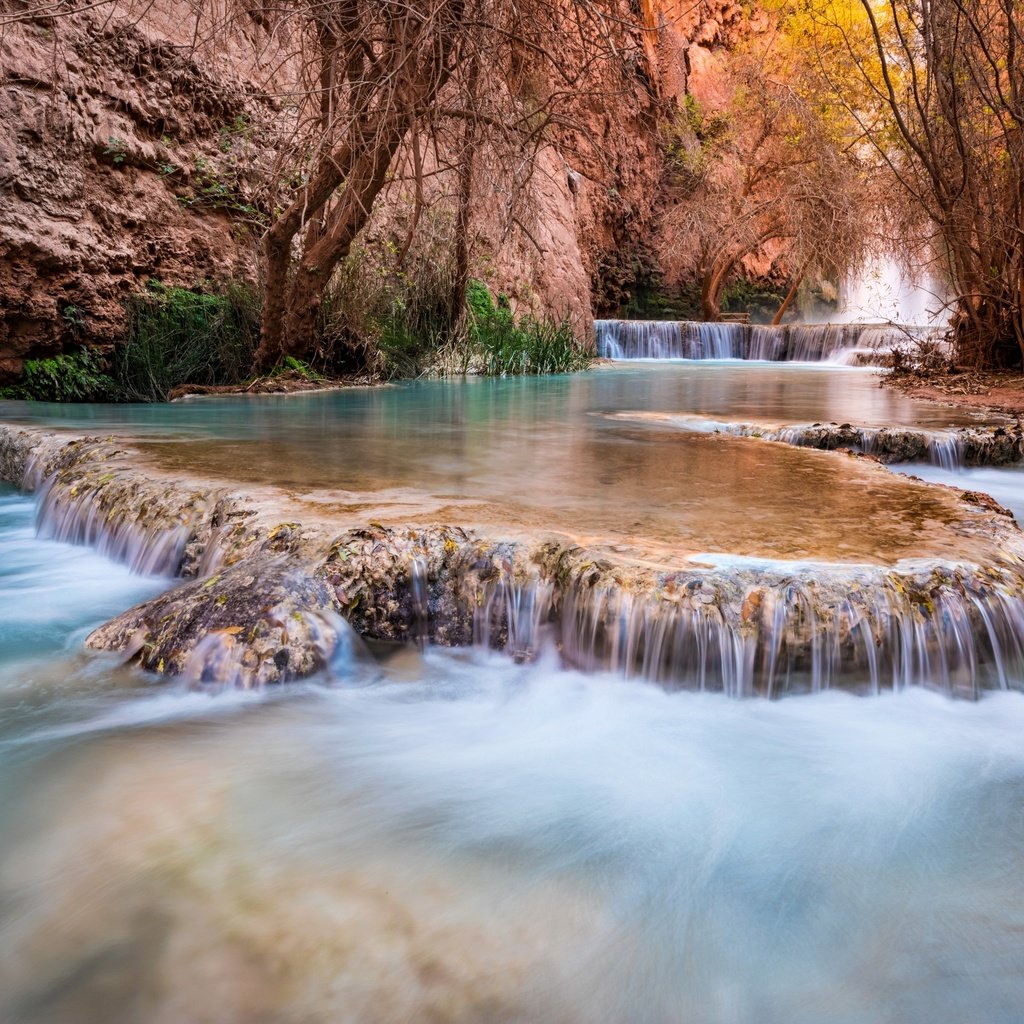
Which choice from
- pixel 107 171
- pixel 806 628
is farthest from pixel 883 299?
pixel 806 628

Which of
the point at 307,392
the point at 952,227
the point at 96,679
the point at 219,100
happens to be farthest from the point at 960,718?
the point at 219,100

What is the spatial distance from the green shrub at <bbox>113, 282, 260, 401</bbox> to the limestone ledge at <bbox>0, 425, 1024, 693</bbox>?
17.7ft

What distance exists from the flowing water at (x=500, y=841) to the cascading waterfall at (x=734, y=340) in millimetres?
15050

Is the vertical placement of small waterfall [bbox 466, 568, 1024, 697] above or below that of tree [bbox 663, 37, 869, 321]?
below

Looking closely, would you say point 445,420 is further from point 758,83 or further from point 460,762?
point 758,83

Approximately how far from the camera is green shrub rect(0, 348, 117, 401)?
747 centimetres

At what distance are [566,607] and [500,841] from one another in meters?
0.75

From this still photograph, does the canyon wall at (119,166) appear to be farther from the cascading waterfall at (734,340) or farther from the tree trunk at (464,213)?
the cascading waterfall at (734,340)

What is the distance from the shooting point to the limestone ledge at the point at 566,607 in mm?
2258

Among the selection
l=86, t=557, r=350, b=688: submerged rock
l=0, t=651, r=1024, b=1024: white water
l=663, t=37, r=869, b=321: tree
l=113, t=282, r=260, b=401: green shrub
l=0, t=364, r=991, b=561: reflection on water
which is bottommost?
l=0, t=651, r=1024, b=1024: white water

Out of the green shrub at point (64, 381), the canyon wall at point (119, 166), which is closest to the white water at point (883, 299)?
the canyon wall at point (119, 166)

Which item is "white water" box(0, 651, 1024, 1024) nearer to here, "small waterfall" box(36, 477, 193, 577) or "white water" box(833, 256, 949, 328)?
"small waterfall" box(36, 477, 193, 577)

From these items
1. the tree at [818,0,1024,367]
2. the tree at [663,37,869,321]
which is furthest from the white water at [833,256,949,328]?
the tree at [818,0,1024,367]

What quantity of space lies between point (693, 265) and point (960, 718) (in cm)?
2187
